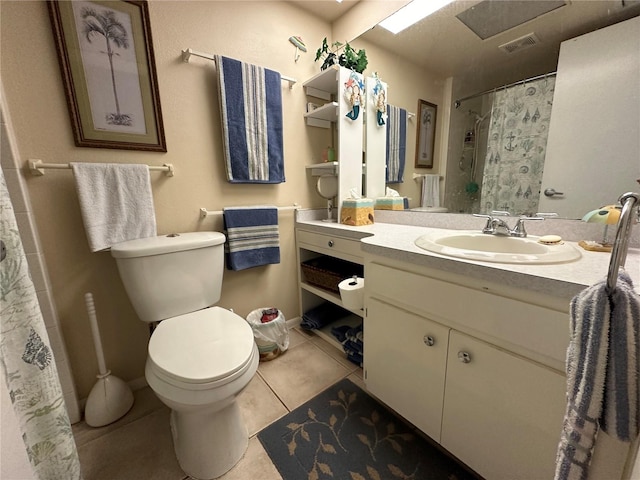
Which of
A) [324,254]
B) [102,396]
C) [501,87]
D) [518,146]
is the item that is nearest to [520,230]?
[518,146]

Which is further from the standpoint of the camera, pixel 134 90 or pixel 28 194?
pixel 134 90

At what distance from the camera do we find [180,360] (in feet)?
2.80

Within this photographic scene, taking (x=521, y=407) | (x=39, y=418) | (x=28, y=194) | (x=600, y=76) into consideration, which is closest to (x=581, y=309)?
(x=521, y=407)

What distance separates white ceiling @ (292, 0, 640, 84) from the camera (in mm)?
881

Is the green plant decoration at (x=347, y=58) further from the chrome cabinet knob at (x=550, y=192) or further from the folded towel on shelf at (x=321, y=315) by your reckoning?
the folded towel on shelf at (x=321, y=315)

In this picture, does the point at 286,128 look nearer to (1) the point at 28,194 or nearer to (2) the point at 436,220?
(2) the point at 436,220

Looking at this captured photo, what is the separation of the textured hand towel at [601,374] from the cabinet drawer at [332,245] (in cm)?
93

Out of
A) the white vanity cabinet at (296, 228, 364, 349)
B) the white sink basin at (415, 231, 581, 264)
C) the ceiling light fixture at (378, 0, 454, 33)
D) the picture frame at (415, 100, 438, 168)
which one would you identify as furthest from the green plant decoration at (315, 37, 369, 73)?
the white sink basin at (415, 231, 581, 264)

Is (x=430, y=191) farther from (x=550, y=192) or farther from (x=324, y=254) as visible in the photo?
(x=324, y=254)

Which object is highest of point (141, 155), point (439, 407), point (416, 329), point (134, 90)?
point (134, 90)

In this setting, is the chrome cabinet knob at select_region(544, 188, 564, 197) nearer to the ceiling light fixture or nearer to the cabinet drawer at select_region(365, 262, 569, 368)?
the cabinet drawer at select_region(365, 262, 569, 368)

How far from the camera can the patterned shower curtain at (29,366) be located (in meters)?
0.62

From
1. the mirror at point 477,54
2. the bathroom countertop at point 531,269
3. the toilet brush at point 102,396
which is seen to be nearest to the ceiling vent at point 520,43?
the mirror at point 477,54

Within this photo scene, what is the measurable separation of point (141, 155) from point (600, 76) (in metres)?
1.87
